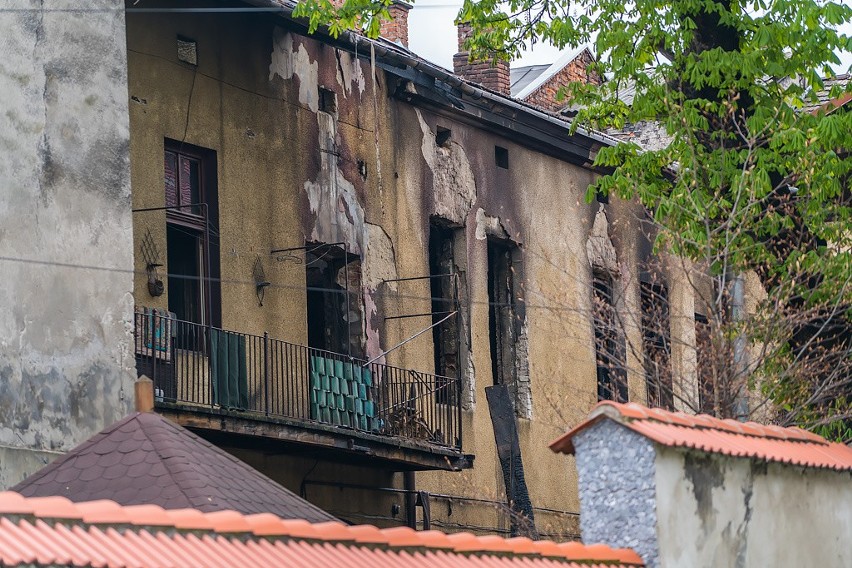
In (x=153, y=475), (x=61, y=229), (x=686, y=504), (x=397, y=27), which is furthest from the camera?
(x=397, y=27)

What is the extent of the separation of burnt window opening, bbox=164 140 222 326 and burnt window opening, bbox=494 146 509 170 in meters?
6.34

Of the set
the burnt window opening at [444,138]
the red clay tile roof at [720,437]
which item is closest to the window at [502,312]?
the burnt window opening at [444,138]

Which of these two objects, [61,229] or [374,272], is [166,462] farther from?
[374,272]

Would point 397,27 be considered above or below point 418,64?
above

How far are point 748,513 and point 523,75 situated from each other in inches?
1008

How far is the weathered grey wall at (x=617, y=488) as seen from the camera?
28.8 ft

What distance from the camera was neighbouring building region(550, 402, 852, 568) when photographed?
347 inches

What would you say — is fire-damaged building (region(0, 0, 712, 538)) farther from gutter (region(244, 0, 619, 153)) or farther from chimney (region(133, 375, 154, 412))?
chimney (region(133, 375, 154, 412))

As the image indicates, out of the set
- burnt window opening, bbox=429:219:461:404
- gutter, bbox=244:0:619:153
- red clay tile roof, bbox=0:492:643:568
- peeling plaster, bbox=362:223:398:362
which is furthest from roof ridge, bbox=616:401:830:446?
burnt window opening, bbox=429:219:461:404

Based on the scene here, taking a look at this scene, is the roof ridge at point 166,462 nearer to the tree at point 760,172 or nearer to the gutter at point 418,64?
the tree at point 760,172

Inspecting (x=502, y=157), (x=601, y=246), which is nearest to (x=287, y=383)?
(x=502, y=157)

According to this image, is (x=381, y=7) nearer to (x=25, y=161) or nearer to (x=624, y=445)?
(x=25, y=161)

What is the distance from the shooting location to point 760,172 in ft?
50.6

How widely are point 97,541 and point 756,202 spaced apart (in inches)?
369
